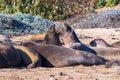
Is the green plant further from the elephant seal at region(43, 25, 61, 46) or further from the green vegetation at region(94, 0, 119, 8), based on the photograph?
the elephant seal at region(43, 25, 61, 46)

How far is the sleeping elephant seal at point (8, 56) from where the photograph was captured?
8.36 m

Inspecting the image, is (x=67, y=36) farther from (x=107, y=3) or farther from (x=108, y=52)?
(x=107, y=3)

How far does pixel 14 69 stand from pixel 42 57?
72cm

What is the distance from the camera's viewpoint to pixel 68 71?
835cm

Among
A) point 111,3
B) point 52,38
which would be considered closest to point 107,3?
point 111,3

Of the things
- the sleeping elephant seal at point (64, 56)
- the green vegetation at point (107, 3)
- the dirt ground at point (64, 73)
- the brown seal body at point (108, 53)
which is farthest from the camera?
the green vegetation at point (107, 3)

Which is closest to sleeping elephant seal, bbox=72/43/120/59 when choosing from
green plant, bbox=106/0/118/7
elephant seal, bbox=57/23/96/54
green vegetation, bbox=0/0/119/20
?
elephant seal, bbox=57/23/96/54

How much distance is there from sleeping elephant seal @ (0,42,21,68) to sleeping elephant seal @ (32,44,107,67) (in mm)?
521

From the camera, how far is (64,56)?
8.85 metres

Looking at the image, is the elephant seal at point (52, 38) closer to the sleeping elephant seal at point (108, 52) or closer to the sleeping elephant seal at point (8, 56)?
the sleeping elephant seal at point (108, 52)

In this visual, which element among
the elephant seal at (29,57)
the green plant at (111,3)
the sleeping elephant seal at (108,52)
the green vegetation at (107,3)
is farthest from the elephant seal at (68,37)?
the green plant at (111,3)

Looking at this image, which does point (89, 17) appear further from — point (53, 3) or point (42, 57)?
point (42, 57)

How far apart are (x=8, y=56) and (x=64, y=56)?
3.34 ft

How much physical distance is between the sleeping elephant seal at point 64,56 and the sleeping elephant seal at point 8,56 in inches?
20.5
